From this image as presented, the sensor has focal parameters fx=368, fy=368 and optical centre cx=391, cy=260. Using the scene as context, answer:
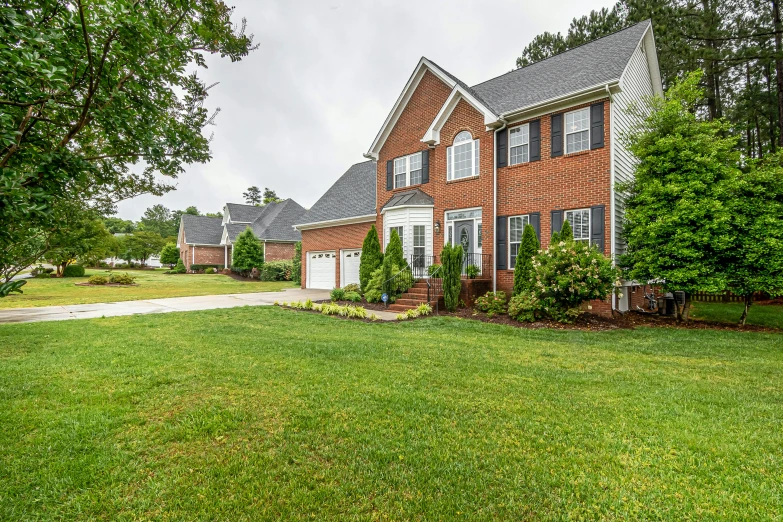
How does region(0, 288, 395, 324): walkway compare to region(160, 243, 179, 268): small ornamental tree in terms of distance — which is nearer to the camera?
region(0, 288, 395, 324): walkway

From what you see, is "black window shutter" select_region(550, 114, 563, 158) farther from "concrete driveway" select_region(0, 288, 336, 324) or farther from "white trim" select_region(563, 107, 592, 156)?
"concrete driveway" select_region(0, 288, 336, 324)

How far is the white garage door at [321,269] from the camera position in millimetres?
19266

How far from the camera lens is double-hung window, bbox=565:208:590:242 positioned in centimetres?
1061

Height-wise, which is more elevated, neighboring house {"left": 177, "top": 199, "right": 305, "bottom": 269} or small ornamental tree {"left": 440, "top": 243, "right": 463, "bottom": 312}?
neighboring house {"left": 177, "top": 199, "right": 305, "bottom": 269}

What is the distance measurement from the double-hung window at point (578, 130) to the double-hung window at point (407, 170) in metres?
5.59

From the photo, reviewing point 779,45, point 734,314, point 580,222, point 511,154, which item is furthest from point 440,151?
point 779,45

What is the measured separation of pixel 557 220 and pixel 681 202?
2.99 m

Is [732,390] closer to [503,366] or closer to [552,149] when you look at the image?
[503,366]

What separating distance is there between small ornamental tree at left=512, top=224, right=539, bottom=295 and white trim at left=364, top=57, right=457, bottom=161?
6.64m

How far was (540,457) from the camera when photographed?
296cm

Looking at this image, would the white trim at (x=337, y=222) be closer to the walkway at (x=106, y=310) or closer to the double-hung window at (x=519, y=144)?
the walkway at (x=106, y=310)

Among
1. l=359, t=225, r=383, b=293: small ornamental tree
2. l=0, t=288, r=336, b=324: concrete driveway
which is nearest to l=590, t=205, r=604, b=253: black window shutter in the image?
l=359, t=225, r=383, b=293: small ornamental tree

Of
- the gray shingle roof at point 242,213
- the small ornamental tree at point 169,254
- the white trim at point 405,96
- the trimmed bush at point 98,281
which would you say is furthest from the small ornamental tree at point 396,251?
the small ornamental tree at point 169,254

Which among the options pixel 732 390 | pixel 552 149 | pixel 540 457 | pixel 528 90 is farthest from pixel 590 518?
pixel 528 90
